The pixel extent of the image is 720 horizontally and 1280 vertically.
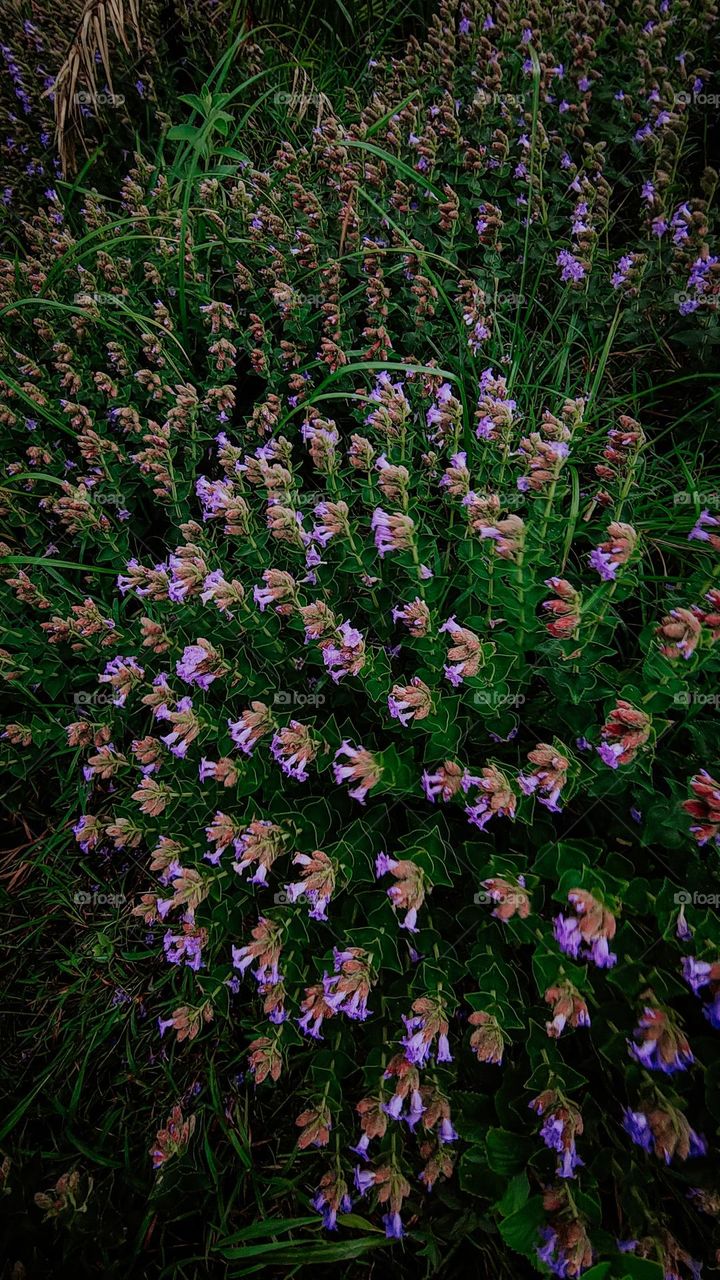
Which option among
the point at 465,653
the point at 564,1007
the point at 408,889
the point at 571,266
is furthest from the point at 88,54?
the point at 564,1007

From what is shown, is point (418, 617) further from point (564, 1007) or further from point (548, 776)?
point (564, 1007)

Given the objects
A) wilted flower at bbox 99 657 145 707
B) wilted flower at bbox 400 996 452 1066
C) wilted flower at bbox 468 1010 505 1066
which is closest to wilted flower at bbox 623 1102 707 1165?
wilted flower at bbox 468 1010 505 1066

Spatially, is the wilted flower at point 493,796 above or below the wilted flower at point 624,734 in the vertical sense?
below

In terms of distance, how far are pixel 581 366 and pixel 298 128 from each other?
2686 mm

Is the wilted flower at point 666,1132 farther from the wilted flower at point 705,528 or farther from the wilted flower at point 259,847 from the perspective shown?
the wilted flower at point 705,528

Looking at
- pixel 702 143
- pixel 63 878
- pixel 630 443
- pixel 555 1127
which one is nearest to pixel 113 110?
pixel 702 143

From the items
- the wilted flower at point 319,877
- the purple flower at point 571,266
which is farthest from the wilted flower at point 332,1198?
the purple flower at point 571,266

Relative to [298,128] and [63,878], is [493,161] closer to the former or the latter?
[298,128]

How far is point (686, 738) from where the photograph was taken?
81.1 inches

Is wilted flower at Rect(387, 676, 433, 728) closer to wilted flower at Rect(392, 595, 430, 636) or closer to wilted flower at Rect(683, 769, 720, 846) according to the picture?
wilted flower at Rect(392, 595, 430, 636)

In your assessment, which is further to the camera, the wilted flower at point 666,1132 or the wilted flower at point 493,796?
the wilted flower at point 493,796

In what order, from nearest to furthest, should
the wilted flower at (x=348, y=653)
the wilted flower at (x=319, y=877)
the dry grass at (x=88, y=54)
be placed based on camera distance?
the wilted flower at (x=319, y=877) → the wilted flower at (x=348, y=653) → the dry grass at (x=88, y=54)

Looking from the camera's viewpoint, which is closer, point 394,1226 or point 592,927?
point 592,927

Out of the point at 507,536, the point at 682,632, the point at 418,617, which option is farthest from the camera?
the point at 418,617
